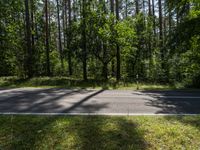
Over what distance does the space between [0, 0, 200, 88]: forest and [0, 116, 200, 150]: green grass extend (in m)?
10.9

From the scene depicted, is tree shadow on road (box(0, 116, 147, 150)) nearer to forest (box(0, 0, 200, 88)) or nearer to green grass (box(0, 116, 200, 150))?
green grass (box(0, 116, 200, 150))

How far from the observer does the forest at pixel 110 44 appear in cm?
1792

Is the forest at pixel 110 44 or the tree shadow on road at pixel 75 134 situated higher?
the forest at pixel 110 44

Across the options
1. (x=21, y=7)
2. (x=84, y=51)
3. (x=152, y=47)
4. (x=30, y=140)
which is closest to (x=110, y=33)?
(x=84, y=51)

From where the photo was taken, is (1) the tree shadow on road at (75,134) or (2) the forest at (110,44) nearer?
(1) the tree shadow on road at (75,134)

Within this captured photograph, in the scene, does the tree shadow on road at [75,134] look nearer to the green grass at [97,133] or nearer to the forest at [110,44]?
the green grass at [97,133]

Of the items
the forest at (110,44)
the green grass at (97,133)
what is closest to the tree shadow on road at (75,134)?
the green grass at (97,133)

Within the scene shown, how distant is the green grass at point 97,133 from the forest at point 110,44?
1089 cm

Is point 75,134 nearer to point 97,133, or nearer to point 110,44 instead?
point 97,133

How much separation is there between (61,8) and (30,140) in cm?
3878

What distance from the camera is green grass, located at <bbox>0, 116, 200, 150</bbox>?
5844 millimetres

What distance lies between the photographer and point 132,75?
30.4m

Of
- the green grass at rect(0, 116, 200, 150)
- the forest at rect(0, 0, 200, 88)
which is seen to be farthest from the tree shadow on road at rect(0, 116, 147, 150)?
the forest at rect(0, 0, 200, 88)

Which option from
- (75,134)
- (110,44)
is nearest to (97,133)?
(75,134)
